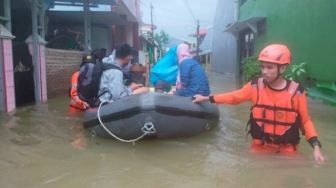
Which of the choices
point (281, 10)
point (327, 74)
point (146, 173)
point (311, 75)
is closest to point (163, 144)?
point (146, 173)

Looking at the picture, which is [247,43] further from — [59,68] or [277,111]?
[277,111]

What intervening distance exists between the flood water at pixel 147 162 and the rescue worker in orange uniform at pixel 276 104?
0.37m

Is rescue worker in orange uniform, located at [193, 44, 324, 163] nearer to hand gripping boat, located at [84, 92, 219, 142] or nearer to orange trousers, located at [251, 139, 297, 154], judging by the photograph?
orange trousers, located at [251, 139, 297, 154]

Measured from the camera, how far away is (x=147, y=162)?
213 inches

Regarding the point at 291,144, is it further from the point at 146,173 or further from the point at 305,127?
the point at 146,173

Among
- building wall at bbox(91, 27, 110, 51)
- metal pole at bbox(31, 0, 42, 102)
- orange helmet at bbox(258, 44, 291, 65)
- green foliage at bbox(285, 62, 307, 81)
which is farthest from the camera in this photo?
building wall at bbox(91, 27, 110, 51)

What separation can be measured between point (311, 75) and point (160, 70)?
5.70m

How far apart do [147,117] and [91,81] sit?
1129 millimetres

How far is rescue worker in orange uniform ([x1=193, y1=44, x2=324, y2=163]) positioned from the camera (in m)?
4.17

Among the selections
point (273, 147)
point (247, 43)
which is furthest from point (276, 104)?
point (247, 43)

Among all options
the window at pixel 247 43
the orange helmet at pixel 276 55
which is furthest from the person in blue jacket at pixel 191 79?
the window at pixel 247 43

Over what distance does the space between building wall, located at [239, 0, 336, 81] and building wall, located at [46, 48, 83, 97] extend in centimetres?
658

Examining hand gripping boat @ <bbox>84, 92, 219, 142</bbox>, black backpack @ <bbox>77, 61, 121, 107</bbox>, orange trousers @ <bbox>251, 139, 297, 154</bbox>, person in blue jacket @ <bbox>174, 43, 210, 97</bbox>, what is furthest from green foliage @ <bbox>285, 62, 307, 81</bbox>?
orange trousers @ <bbox>251, 139, 297, 154</bbox>

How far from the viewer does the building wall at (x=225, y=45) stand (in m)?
26.5
